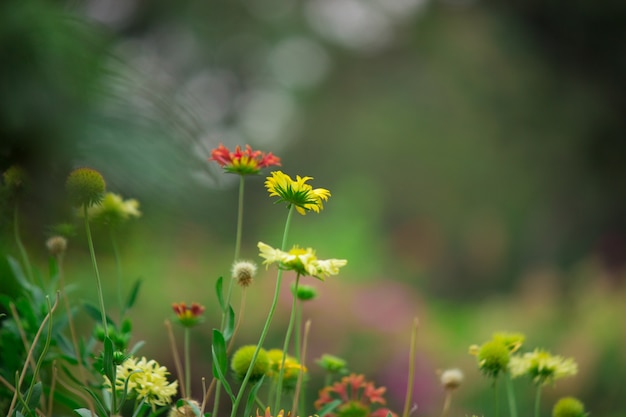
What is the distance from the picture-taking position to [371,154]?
7070mm

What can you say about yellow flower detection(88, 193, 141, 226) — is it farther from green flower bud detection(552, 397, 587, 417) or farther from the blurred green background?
green flower bud detection(552, 397, 587, 417)

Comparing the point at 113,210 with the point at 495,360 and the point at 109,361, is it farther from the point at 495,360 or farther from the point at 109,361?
the point at 495,360

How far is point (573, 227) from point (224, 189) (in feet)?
16.8

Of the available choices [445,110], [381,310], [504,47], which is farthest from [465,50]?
[381,310]

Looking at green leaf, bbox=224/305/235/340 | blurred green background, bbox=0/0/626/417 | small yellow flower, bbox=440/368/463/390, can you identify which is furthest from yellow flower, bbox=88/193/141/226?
small yellow flower, bbox=440/368/463/390

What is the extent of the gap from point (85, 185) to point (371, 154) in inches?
264

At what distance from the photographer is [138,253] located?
714mm

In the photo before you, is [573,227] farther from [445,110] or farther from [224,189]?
[224,189]

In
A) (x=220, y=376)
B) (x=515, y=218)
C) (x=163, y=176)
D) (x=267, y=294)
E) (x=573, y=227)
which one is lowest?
(x=220, y=376)

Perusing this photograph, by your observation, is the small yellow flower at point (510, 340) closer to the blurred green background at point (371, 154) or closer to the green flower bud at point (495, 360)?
the green flower bud at point (495, 360)

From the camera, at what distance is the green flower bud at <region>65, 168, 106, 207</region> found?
1.40 ft

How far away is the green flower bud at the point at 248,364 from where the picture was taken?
47 cm

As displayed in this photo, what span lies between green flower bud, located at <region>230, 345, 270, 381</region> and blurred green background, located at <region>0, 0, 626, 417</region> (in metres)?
0.13

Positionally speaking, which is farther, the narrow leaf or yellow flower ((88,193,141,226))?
yellow flower ((88,193,141,226))
